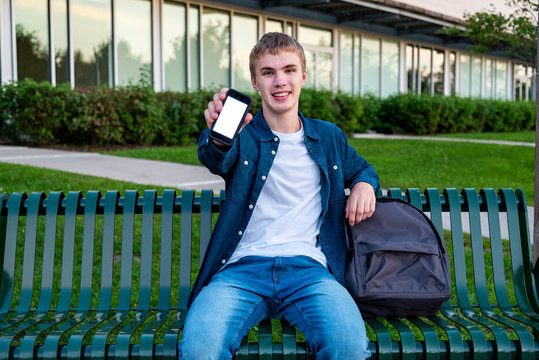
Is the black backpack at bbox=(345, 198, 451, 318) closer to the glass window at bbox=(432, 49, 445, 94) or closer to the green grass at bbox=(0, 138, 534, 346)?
the green grass at bbox=(0, 138, 534, 346)

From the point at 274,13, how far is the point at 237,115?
17.6 meters

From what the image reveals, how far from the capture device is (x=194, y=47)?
17766mm

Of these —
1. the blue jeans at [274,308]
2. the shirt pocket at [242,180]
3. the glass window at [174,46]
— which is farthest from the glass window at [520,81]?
the blue jeans at [274,308]

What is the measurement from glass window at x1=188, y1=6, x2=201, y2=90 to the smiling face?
14.9 m

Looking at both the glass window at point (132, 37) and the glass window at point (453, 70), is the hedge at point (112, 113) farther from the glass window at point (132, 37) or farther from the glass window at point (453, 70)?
the glass window at point (453, 70)

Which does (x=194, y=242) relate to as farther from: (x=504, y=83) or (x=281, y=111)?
(x=504, y=83)

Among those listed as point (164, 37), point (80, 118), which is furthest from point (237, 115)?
point (164, 37)

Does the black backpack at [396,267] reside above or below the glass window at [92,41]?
below

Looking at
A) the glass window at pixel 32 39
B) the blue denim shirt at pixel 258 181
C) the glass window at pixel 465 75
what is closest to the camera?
the blue denim shirt at pixel 258 181

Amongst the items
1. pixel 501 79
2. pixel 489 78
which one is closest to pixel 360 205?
pixel 489 78

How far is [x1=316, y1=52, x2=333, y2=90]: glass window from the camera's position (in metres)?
21.8

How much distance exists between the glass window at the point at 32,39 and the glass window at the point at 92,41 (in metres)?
0.67

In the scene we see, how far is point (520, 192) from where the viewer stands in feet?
11.2

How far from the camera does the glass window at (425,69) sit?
2700cm
